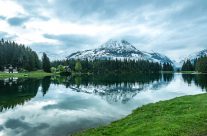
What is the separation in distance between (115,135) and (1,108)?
1212 inches

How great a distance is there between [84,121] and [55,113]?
895 cm

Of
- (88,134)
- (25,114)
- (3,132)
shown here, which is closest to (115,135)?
(88,134)

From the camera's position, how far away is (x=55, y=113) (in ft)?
142

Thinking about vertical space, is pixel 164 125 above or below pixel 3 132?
above

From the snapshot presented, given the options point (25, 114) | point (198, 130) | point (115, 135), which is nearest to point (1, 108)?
point (25, 114)

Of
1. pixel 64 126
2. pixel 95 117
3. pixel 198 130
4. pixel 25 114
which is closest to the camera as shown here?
pixel 198 130

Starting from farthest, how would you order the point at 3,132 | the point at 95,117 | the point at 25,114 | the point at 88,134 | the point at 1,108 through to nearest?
the point at 1,108, the point at 25,114, the point at 95,117, the point at 3,132, the point at 88,134

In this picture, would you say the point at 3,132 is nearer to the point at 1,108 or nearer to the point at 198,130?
the point at 1,108

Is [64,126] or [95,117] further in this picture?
[95,117]

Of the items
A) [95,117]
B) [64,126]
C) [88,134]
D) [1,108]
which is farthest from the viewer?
[1,108]

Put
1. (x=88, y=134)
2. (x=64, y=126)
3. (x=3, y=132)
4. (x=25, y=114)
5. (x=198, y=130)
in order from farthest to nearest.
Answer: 1. (x=25, y=114)
2. (x=64, y=126)
3. (x=3, y=132)
4. (x=88, y=134)
5. (x=198, y=130)

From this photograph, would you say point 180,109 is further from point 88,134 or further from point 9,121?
point 9,121

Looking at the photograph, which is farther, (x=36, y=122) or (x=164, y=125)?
(x=36, y=122)

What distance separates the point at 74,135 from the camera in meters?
28.0
